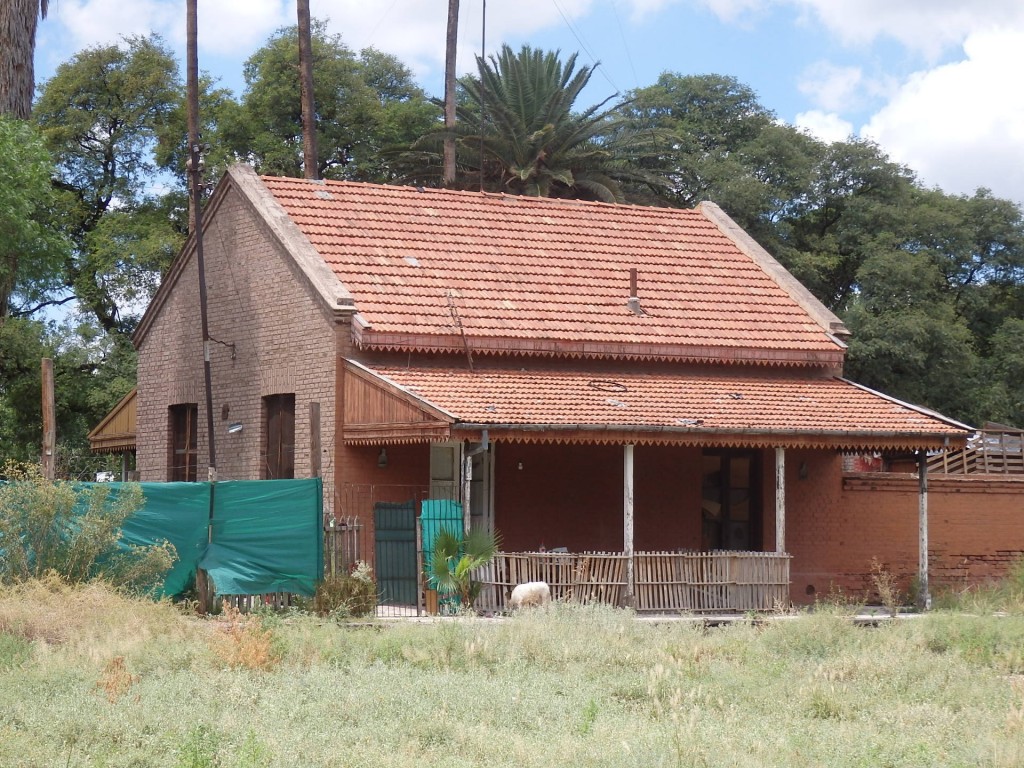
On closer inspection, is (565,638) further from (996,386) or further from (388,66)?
(388,66)

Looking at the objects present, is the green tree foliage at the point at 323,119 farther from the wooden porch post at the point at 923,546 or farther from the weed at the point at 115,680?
the weed at the point at 115,680

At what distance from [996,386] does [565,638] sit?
28.2 meters

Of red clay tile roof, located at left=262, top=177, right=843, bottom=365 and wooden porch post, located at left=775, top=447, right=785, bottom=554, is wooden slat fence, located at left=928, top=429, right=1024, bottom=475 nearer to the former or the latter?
red clay tile roof, located at left=262, top=177, right=843, bottom=365

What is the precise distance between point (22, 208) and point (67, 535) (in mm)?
12795

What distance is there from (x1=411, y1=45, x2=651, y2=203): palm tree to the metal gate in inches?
732

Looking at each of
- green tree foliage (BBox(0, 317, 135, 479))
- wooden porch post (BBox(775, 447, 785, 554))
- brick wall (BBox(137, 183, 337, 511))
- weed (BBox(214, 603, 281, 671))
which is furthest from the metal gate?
green tree foliage (BBox(0, 317, 135, 479))

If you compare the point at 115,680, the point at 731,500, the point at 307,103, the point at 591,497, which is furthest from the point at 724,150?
the point at 115,680

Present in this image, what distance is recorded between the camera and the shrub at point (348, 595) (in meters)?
17.8

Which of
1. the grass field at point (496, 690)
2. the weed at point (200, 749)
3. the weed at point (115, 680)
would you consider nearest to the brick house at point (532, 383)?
the grass field at point (496, 690)

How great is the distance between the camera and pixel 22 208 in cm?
2852

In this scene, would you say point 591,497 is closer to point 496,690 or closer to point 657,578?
point 657,578

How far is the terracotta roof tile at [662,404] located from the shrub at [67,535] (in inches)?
159

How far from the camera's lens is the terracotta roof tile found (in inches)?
761

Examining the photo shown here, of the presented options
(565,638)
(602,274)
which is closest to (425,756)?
(565,638)
